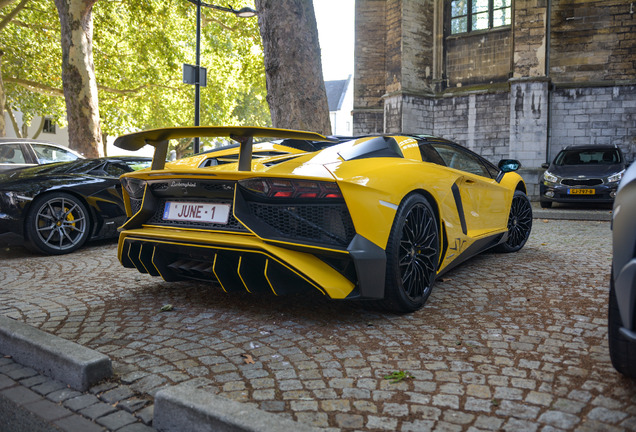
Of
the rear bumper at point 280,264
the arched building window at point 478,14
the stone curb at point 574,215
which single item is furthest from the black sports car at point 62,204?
the arched building window at point 478,14

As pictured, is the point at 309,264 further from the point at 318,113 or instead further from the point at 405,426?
the point at 318,113

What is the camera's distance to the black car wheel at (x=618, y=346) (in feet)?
7.82

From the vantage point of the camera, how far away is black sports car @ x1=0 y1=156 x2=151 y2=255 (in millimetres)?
6152

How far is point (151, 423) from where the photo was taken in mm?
2270

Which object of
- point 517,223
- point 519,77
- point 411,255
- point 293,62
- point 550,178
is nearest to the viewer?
point 411,255

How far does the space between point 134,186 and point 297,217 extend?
1.42 meters

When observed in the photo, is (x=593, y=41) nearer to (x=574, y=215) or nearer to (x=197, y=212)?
(x=574, y=215)

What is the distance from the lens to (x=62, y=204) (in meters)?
6.49

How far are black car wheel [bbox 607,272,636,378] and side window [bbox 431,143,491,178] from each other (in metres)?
2.28

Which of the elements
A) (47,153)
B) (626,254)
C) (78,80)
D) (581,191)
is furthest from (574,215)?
(78,80)

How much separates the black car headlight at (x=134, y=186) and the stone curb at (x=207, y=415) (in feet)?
6.47

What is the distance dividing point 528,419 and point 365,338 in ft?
3.88

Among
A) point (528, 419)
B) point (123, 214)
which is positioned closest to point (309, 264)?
point (528, 419)

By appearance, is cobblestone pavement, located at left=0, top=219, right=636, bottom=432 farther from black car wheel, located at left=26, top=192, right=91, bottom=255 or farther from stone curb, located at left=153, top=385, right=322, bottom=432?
black car wheel, located at left=26, top=192, right=91, bottom=255
